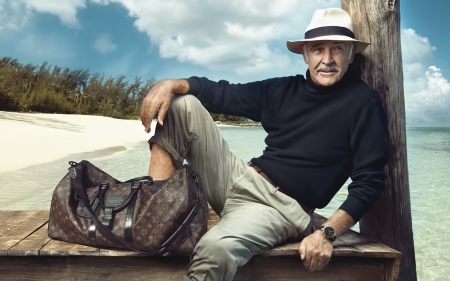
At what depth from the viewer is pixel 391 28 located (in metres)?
2.58

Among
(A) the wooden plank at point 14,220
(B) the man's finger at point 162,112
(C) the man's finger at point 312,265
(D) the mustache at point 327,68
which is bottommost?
(A) the wooden plank at point 14,220

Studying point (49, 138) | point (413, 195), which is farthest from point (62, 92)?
point (413, 195)

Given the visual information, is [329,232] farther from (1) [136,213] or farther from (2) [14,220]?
(2) [14,220]

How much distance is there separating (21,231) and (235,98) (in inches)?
51.8

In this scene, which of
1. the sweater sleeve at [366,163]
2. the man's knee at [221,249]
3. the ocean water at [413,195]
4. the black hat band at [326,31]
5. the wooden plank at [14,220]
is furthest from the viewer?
the ocean water at [413,195]

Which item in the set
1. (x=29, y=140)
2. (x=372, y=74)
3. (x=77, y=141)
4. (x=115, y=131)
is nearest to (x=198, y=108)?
(x=372, y=74)

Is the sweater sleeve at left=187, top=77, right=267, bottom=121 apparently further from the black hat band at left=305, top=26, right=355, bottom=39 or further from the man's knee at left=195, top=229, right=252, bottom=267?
the man's knee at left=195, top=229, right=252, bottom=267

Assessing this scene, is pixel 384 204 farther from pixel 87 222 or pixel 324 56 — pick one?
pixel 87 222

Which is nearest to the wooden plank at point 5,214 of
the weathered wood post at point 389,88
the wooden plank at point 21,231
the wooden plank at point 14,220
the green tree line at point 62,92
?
the wooden plank at point 14,220

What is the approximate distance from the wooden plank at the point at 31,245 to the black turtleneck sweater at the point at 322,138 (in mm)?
1032

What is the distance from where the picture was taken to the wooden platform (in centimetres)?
210

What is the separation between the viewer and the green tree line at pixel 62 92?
23.8m

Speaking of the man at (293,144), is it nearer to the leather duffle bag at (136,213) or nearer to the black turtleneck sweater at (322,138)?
the black turtleneck sweater at (322,138)

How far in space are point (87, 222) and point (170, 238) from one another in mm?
390
